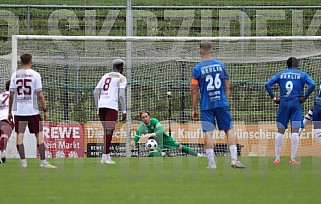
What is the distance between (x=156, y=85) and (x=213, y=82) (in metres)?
7.88

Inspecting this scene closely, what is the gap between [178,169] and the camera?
44.5 feet

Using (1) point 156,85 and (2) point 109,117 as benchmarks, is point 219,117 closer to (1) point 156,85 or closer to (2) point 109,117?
(2) point 109,117

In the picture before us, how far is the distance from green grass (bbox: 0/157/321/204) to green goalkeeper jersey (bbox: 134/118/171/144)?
3991mm

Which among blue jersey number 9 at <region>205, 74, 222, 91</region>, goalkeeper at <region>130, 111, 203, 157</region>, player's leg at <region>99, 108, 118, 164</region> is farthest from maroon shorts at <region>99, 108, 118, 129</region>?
goalkeeper at <region>130, 111, 203, 157</region>

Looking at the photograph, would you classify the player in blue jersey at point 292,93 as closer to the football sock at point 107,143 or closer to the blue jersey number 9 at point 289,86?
the blue jersey number 9 at point 289,86

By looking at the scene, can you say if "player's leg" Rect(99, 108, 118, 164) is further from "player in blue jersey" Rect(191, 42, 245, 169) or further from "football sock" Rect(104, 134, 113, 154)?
"player in blue jersey" Rect(191, 42, 245, 169)

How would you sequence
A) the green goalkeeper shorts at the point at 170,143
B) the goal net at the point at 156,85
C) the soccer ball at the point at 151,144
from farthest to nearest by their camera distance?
the goal net at the point at 156,85 → the green goalkeeper shorts at the point at 170,143 → the soccer ball at the point at 151,144

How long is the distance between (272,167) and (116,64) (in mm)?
3811

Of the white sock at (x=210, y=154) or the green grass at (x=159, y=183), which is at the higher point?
the white sock at (x=210, y=154)

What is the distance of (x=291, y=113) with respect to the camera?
15.3 meters

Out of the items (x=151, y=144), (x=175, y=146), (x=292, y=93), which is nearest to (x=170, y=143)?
(x=175, y=146)

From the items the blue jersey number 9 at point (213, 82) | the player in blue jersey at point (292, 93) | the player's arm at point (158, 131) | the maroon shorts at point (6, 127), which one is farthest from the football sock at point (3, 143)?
the player in blue jersey at point (292, 93)

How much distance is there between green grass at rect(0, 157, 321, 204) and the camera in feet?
29.6

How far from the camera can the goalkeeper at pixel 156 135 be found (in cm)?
1895
